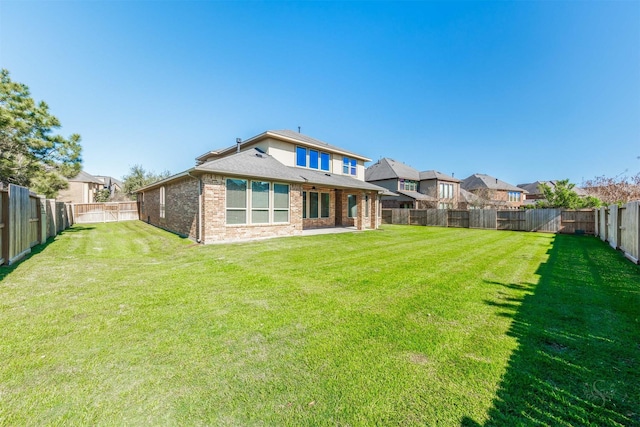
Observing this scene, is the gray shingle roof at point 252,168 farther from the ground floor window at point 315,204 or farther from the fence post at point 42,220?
the fence post at point 42,220

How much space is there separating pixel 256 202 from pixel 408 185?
27.1 m

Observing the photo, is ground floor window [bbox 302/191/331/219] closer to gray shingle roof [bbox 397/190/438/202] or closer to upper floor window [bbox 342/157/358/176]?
Answer: upper floor window [bbox 342/157/358/176]

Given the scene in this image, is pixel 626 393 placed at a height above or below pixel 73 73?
below

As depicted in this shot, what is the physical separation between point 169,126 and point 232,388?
21750 mm

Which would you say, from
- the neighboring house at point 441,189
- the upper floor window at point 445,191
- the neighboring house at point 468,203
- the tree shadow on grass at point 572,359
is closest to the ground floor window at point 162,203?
the tree shadow on grass at point 572,359

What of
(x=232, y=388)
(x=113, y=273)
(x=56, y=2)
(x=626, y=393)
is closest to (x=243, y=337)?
(x=232, y=388)

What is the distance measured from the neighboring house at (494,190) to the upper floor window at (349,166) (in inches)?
1143

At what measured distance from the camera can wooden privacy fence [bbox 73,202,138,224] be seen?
21.1m

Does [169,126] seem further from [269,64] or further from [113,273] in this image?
[113,273]

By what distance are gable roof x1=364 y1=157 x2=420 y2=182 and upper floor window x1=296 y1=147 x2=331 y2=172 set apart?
1714 centimetres

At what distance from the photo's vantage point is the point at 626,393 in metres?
2.35

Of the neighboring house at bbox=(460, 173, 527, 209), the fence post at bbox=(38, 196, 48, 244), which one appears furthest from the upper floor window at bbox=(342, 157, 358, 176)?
the neighboring house at bbox=(460, 173, 527, 209)

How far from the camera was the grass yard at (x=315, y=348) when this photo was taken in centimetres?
214

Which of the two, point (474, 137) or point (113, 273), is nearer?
point (113, 273)
